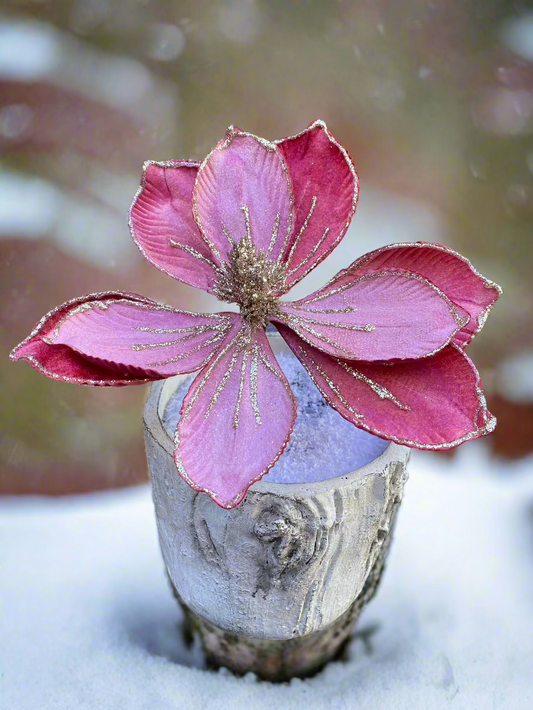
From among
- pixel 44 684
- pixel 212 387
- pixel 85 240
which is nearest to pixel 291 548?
pixel 212 387

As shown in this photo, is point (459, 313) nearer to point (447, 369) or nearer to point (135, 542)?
point (447, 369)

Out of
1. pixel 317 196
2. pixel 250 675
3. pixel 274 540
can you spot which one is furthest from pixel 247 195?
pixel 250 675

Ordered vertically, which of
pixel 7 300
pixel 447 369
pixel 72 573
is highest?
pixel 447 369

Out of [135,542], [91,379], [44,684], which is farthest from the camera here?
[135,542]

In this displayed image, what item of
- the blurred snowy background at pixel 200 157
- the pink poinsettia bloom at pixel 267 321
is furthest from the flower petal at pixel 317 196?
the blurred snowy background at pixel 200 157

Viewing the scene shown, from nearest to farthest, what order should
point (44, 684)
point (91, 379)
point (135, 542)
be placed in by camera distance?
point (91, 379) < point (44, 684) < point (135, 542)

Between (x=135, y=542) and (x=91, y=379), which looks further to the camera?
(x=135, y=542)
